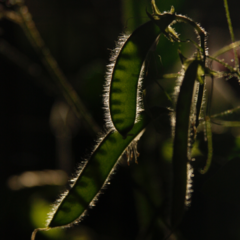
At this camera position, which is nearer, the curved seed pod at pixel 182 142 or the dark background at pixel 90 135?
the curved seed pod at pixel 182 142

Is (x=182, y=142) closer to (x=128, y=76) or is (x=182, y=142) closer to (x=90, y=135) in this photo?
(x=128, y=76)

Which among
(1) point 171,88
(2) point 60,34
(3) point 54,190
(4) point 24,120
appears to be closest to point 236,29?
(1) point 171,88

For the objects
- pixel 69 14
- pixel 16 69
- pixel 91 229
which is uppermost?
pixel 69 14

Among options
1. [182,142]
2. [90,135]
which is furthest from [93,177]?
[90,135]

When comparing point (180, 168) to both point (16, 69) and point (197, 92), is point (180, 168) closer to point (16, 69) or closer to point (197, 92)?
point (197, 92)

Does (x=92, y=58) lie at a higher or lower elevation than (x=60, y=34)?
lower

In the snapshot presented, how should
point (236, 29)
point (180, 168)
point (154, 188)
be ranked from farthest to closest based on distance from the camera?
point (236, 29) → point (154, 188) → point (180, 168)

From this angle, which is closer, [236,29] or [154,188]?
[154,188]
